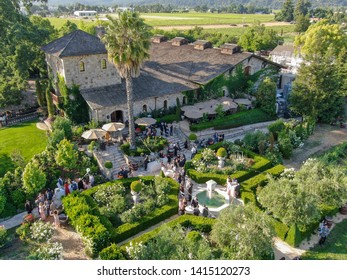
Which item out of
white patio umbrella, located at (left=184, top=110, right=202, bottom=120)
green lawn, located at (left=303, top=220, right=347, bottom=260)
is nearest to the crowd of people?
white patio umbrella, located at (left=184, top=110, right=202, bottom=120)

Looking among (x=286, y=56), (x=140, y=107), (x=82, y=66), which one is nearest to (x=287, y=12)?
(x=286, y=56)

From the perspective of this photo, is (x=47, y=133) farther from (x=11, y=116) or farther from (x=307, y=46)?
(x=307, y=46)

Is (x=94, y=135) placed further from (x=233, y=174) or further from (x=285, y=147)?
(x=285, y=147)

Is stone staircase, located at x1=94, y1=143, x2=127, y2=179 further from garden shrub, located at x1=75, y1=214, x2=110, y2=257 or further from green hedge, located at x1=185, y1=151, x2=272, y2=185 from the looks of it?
garden shrub, located at x1=75, y1=214, x2=110, y2=257

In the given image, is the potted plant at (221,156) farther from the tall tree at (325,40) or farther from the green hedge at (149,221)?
the tall tree at (325,40)

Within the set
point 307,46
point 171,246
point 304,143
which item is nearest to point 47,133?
point 171,246

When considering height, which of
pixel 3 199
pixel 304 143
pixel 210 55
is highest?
pixel 210 55
